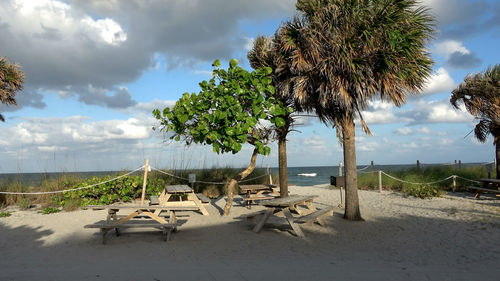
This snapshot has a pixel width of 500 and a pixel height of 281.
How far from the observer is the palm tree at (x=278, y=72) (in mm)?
8594

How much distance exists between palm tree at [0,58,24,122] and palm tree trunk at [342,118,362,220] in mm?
9640

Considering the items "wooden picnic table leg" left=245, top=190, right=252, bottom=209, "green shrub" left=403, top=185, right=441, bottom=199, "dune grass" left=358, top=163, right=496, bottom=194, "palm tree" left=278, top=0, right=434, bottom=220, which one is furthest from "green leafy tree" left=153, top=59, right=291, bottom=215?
"dune grass" left=358, top=163, right=496, bottom=194

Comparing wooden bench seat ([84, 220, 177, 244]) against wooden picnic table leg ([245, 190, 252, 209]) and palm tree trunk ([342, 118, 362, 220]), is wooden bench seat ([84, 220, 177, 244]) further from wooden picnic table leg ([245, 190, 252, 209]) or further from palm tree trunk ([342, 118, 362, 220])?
palm tree trunk ([342, 118, 362, 220])

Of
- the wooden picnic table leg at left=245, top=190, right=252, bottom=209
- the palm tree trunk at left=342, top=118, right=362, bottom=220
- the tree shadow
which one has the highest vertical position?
the palm tree trunk at left=342, top=118, right=362, bottom=220


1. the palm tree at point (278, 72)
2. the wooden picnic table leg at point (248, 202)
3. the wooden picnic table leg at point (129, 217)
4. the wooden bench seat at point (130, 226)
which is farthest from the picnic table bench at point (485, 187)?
the wooden picnic table leg at point (129, 217)

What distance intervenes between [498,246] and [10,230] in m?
9.31

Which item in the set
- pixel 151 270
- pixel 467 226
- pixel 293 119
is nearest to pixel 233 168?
pixel 293 119

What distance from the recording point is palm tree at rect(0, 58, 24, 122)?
9898mm

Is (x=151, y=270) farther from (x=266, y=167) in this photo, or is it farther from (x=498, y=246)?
(x=266, y=167)

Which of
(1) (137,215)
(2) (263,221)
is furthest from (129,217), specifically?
(2) (263,221)

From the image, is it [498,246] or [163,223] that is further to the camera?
[163,223]

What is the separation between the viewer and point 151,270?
A: 174 inches

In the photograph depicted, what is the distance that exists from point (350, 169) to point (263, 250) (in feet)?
10.8

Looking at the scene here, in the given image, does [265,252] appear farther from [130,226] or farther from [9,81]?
[9,81]
